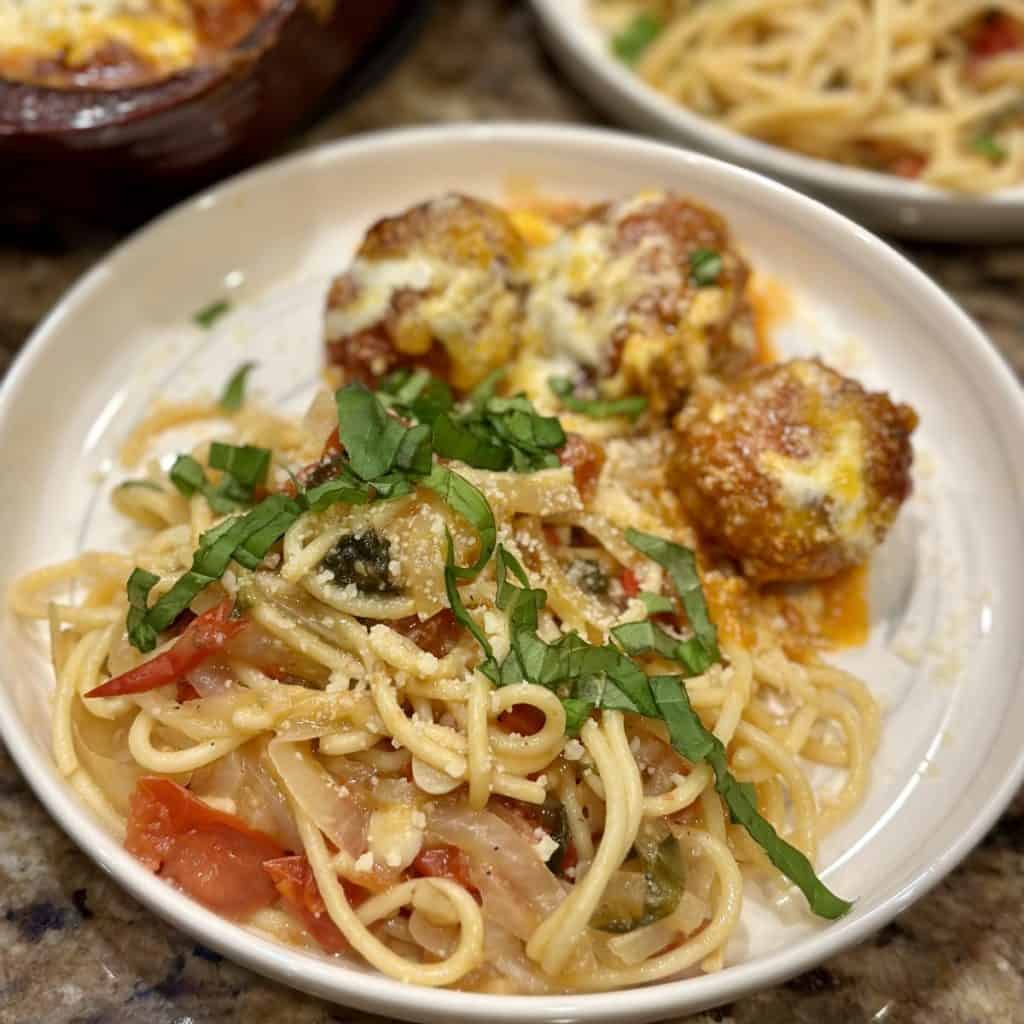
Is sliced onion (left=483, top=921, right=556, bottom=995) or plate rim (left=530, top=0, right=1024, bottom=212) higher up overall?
plate rim (left=530, top=0, right=1024, bottom=212)

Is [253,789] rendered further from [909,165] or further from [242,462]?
[909,165]

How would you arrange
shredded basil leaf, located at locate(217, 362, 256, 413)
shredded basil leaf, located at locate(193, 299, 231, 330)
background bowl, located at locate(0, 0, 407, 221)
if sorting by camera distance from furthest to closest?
shredded basil leaf, located at locate(193, 299, 231, 330)
shredded basil leaf, located at locate(217, 362, 256, 413)
background bowl, located at locate(0, 0, 407, 221)

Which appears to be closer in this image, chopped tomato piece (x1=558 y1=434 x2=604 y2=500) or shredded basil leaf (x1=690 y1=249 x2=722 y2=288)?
chopped tomato piece (x1=558 y1=434 x2=604 y2=500)

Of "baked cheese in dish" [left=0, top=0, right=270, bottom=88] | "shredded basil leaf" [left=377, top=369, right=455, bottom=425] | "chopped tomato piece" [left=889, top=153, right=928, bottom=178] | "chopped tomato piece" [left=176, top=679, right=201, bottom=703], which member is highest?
"baked cheese in dish" [left=0, top=0, right=270, bottom=88]

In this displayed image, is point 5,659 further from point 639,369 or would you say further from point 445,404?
point 639,369

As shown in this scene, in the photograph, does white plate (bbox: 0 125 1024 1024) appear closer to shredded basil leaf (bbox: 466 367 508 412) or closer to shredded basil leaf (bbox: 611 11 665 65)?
shredded basil leaf (bbox: 466 367 508 412)

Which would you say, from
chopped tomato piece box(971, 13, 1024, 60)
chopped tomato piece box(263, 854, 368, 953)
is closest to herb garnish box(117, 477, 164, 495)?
chopped tomato piece box(263, 854, 368, 953)
